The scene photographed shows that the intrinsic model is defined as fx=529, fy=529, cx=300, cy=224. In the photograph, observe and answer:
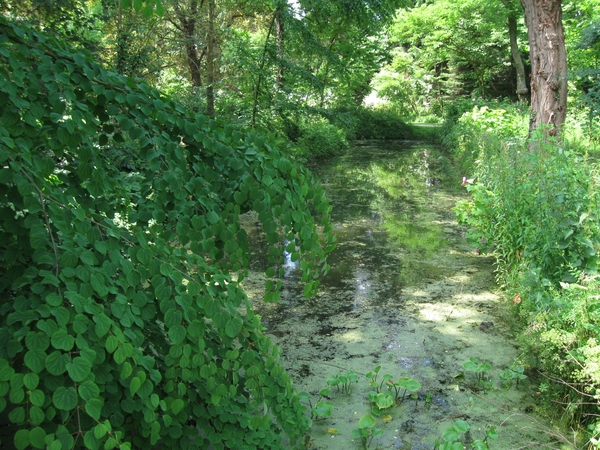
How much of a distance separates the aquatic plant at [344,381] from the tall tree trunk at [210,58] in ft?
20.8

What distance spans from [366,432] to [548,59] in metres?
6.00

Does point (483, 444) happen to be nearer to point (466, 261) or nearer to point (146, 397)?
point (146, 397)

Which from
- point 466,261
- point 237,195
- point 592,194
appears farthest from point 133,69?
point 237,195

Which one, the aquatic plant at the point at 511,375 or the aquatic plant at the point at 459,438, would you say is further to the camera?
the aquatic plant at the point at 511,375

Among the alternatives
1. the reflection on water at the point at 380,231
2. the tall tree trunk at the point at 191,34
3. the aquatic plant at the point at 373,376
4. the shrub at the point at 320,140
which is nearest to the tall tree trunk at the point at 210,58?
the tall tree trunk at the point at 191,34

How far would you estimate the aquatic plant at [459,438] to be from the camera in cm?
237

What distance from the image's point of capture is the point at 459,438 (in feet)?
8.40

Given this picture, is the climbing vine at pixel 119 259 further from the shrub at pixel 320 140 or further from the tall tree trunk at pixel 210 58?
the shrub at pixel 320 140

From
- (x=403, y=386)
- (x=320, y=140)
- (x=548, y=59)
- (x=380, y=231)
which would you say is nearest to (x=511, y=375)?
(x=403, y=386)

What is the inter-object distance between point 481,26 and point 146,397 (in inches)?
854

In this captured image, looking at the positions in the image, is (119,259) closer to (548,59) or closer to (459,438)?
(459,438)

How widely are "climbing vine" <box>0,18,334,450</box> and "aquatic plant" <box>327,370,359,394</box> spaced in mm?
1190

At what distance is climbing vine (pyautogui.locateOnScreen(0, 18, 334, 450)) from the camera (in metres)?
1.06

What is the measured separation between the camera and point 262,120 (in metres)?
9.15
